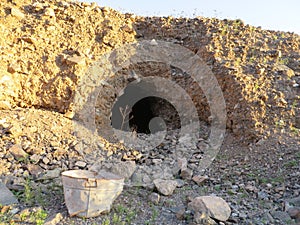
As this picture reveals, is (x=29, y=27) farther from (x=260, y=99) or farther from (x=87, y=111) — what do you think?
(x=260, y=99)

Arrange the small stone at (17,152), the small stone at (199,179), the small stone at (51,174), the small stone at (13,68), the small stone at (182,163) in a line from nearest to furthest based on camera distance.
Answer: the small stone at (51,174), the small stone at (17,152), the small stone at (199,179), the small stone at (182,163), the small stone at (13,68)

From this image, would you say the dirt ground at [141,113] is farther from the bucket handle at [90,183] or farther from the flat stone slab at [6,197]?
the bucket handle at [90,183]

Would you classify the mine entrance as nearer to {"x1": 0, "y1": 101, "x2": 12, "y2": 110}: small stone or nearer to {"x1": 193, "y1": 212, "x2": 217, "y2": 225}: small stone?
{"x1": 0, "y1": 101, "x2": 12, "y2": 110}: small stone

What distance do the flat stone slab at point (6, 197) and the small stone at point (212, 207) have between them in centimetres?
220

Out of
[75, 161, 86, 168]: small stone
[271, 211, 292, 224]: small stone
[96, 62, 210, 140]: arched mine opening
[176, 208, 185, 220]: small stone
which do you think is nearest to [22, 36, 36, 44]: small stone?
[96, 62, 210, 140]: arched mine opening

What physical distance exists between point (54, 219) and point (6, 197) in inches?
30.1

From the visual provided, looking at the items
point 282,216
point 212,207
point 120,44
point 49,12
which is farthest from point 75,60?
point 282,216

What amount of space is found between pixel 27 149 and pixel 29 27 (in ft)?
9.70

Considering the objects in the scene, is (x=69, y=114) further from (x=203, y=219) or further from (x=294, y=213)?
(x=294, y=213)

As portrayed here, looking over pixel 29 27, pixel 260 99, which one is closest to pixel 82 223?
pixel 260 99

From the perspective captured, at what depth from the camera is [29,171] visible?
3.84 meters

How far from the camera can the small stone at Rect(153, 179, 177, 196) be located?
3834 mm

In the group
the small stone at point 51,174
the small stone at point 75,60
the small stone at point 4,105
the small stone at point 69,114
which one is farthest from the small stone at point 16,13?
the small stone at point 51,174

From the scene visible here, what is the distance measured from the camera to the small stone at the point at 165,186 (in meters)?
3.83
